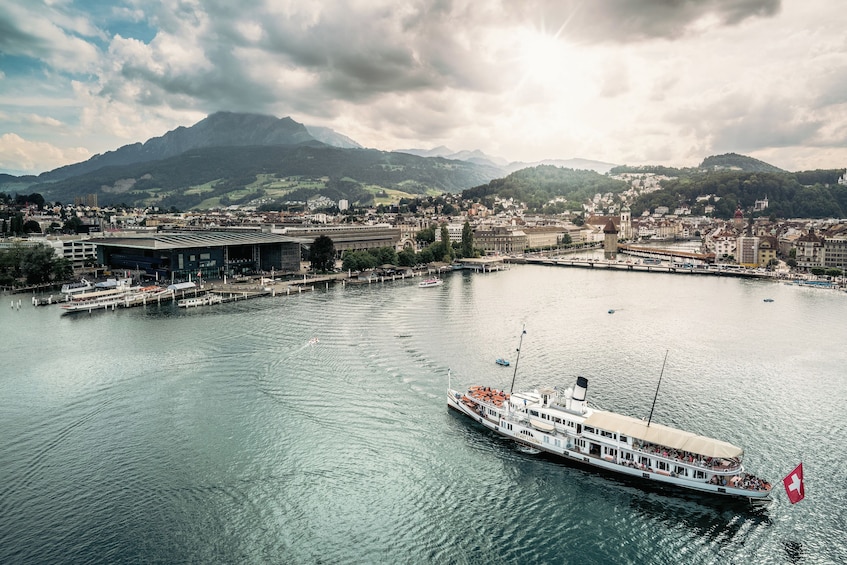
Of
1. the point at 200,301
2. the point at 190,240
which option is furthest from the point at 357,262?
the point at 200,301

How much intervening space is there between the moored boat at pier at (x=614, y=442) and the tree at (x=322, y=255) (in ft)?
97.4

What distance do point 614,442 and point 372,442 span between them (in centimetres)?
556

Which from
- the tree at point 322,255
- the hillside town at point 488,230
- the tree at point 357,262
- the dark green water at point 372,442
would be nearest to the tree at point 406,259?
the tree at point 357,262

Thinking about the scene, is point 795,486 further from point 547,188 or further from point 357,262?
point 547,188

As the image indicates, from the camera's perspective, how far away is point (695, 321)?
26.8 meters

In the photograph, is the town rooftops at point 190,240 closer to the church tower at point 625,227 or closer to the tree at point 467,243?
the tree at point 467,243

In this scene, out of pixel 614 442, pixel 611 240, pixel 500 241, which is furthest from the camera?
pixel 611 240

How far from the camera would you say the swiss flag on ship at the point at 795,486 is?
10387 millimetres

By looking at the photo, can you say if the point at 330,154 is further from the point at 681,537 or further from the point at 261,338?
the point at 681,537

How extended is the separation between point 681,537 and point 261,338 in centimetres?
1703

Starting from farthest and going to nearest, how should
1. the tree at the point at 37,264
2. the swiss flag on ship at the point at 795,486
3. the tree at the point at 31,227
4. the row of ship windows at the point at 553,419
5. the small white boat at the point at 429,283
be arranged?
the tree at the point at 31,227 < the small white boat at the point at 429,283 < the tree at the point at 37,264 < the row of ship windows at the point at 553,419 < the swiss flag on ship at the point at 795,486

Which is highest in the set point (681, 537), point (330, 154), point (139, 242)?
point (330, 154)

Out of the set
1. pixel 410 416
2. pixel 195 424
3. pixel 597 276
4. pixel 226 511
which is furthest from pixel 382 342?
pixel 597 276

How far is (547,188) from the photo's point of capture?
402 ft
